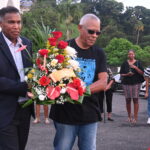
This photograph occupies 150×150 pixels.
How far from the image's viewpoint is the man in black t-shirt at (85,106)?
3.87 m

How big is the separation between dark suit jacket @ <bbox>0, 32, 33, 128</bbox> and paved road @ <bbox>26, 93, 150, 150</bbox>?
3048 mm

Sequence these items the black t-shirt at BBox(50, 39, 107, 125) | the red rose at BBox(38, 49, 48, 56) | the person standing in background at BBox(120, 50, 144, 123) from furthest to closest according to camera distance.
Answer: the person standing in background at BBox(120, 50, 144, 123), the black t-shirt at BBox(50, 39, 107, 125), the red rose at BBox(38, 49, 48, 56)

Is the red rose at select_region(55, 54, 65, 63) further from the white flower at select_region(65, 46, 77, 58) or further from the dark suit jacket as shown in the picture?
the dark suit jacket

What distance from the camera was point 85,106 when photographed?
3.91 meters

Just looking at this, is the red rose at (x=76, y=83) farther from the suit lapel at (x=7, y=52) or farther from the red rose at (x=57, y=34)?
the suit lapel at (x=7, y=52)

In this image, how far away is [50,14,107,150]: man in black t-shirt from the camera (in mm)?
3871

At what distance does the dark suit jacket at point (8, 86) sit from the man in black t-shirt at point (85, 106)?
0.46 meters

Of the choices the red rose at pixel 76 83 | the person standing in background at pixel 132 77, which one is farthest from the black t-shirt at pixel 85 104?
the person standing in background at pixel 132 77

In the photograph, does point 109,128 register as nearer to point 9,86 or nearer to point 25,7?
point 9,86

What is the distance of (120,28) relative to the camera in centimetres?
7862

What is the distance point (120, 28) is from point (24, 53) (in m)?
75.9

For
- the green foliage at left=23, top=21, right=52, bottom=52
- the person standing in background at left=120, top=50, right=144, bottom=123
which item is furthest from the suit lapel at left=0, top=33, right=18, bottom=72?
the person standing in background at left=120, top=50, right=144, bottom=123

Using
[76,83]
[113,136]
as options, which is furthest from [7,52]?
[113,136]

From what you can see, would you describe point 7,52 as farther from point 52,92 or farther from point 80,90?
point 80,90
